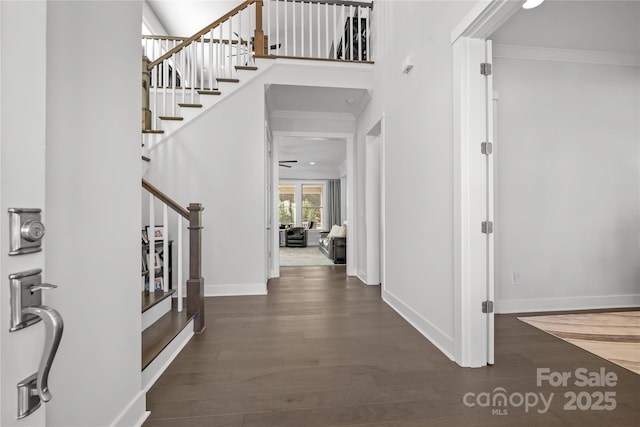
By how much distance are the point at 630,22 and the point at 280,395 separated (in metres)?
4.21

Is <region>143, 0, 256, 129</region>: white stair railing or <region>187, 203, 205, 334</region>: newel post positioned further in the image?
<region>143, 0, 256, 129</region>: white stair railing

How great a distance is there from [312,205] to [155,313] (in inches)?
351

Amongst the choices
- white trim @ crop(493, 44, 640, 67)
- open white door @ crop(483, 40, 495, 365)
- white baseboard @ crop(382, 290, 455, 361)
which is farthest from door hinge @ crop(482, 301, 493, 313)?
white trim @ crop(493, 44, 640, 67)

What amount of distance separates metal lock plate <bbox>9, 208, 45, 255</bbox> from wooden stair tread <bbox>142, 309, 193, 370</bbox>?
145 cm

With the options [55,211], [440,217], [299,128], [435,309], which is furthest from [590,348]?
[299,128]

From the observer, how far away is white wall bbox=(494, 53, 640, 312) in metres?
3.12

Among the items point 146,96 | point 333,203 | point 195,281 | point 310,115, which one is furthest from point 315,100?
point 333,203

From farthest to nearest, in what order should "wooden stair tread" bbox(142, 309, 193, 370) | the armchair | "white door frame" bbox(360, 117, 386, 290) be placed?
the armchair < "white door frame" bbox(360, 117, 386, 290) < "wooden stair tread" bbox(142, 309, 193, 370)

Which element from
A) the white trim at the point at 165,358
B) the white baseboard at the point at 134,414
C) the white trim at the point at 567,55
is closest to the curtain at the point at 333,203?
the white trim at the point at 567,55

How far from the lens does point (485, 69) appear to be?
2033 mm

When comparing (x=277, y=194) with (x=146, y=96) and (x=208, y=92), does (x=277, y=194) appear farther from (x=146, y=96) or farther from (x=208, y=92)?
(x=146, y=96)

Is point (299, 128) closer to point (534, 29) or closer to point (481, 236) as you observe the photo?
point (534, 29)

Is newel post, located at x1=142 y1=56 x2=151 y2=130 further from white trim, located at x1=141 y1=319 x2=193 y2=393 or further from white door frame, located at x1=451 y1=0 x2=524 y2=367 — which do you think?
white door frame, located at x1=451 y1=0 x2=524 y2=367

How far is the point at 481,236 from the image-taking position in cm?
200
